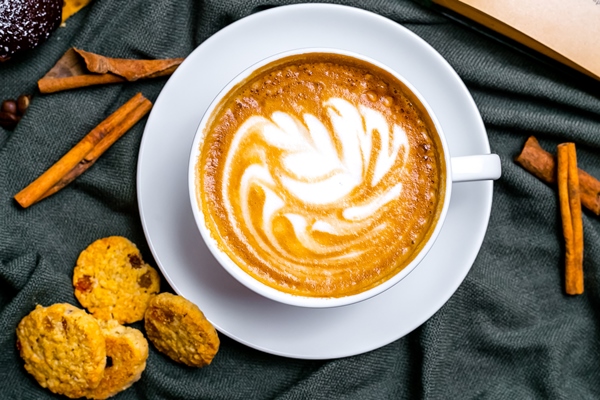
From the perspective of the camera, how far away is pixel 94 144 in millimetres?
2123

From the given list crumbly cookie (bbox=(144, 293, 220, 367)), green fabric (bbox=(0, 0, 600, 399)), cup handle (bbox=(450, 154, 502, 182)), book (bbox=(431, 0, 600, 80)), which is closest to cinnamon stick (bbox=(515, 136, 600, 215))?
green fabric (bbox=(0, 0, 600, 399))

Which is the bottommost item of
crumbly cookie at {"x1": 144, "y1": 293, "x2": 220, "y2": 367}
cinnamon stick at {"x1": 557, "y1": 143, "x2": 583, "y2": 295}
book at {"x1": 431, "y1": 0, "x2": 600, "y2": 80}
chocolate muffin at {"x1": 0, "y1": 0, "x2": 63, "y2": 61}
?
crumbly cookie at {"x1": 144, "y1": 293, "x2": 220, "y2": 367}

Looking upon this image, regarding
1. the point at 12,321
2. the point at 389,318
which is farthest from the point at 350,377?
the point at 12,321

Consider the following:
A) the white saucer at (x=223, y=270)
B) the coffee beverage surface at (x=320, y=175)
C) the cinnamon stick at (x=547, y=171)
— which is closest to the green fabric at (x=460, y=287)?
the cinnamon stick at (x=547, y=171)

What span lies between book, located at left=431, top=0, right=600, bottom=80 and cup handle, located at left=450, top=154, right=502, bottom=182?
0.52 meters

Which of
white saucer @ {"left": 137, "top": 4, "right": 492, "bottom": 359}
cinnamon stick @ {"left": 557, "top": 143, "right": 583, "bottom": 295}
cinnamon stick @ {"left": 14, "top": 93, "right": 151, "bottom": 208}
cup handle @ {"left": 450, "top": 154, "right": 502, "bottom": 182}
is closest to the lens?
cup handle @ {"left": 450, "top": 154, "right": 502, "bottom": 182}

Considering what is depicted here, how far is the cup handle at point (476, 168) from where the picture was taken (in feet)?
5.89

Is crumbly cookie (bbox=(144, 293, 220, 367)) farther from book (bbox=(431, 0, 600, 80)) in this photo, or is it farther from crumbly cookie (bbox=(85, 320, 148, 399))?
book (bbox=(431, 0, 600, 80))

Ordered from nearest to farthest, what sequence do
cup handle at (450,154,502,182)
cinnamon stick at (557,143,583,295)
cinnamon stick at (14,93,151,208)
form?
cup handle at (450,154,502,182) → cinnamon stick at (14,93,151,208) → cinnamon stick at (557,143,583,295)

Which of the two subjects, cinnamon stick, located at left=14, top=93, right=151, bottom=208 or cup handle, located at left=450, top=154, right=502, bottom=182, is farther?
cinnamon stick, located at left=14, top=93, right=151, bottom=208

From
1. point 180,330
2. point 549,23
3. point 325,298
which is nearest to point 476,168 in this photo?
point 325,298

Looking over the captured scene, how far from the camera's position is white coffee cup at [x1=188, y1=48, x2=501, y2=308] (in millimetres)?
1823

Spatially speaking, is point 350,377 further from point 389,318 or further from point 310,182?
point 310,182

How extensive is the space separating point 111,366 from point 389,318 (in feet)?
2.58
